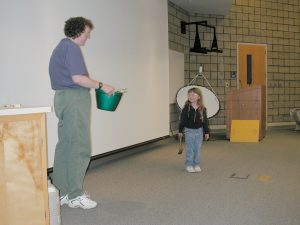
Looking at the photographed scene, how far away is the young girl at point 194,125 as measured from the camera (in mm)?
3697

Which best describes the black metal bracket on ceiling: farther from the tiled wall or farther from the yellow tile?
the yellow tile

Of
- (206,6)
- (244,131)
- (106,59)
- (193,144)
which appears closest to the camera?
(193,144)

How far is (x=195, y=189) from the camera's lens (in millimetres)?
2986

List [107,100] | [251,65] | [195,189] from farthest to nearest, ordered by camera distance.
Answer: [251,65], [195,189], [107,100]

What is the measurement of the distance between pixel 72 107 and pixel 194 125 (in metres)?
1.67

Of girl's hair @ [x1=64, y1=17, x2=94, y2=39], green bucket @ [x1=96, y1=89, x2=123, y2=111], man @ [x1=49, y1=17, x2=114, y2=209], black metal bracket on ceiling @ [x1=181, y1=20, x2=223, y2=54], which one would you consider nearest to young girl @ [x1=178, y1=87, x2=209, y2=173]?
green bucket @ [x1=96, y1=89, x2=123, y2=111]

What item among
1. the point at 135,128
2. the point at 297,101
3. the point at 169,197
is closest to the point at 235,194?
the point at 169,197

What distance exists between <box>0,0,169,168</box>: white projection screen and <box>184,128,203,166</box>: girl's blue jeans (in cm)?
98

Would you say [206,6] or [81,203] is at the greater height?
[206,6]

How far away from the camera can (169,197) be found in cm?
276

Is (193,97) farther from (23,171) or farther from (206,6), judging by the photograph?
(206,6)

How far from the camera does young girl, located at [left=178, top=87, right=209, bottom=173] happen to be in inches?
146

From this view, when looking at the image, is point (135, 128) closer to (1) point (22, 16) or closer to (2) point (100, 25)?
(2) point (100, 25)

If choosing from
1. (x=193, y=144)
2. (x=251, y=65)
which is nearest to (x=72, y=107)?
(x=193, y=144)
